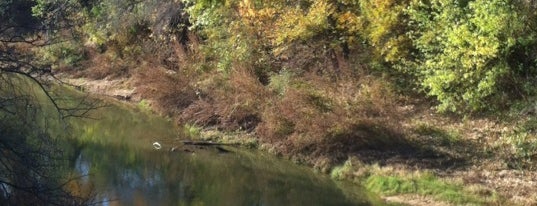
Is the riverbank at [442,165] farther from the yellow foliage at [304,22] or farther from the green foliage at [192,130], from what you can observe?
the yellow foliage at [304,22]

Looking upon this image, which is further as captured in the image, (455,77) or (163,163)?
(163,163)

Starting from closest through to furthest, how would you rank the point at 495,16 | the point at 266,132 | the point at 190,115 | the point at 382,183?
the point at 495,16
the point at 382,183
the point at 266,132
the point at 190,115

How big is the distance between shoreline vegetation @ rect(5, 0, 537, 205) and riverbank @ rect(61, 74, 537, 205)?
4 cm

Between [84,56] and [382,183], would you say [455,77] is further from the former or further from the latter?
[84,56]

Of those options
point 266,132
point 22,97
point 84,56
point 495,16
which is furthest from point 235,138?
point 84,56

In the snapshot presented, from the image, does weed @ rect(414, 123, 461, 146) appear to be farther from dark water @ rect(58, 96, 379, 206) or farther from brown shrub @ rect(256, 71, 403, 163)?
dark water @ rect(58, 96, 379, 206)

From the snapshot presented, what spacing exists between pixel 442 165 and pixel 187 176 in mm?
6898

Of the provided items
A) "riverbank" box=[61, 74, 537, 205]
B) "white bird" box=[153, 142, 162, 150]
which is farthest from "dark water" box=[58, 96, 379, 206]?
"riverbank" box=[61, 74, 537, 205]

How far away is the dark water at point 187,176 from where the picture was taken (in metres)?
16.2

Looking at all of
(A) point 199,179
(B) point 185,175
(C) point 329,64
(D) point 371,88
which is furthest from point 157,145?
(D) point 371,88

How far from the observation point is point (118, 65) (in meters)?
34.0

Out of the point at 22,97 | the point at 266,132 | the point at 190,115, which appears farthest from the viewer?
the point at 190,115

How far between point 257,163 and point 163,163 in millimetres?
2799

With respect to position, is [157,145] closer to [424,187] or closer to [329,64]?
[329,64]
